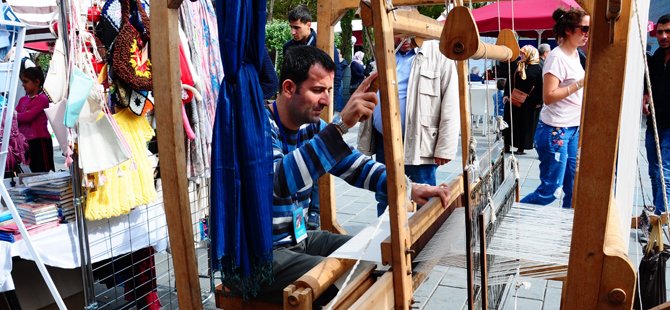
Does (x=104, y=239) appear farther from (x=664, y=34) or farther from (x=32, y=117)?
(x=664, y=34)

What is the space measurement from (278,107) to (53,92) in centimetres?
121

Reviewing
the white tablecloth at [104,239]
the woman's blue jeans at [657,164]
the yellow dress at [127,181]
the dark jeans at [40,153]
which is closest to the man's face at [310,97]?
the yellow dress at [127,181]

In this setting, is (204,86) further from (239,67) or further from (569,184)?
(569,184)

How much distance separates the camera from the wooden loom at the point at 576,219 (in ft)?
3.99

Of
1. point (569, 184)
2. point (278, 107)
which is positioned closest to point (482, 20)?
point (569, 184)

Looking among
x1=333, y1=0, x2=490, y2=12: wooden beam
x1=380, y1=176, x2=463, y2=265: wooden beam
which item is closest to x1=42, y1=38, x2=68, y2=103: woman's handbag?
x1=333, y1=0, x2=490, y2=12: wooden beam

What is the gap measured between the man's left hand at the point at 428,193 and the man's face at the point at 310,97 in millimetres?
658

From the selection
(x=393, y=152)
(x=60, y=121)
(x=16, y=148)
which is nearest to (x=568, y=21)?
(x=393, y=152)

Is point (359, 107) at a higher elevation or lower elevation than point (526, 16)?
lower

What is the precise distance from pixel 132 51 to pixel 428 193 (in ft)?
5.37

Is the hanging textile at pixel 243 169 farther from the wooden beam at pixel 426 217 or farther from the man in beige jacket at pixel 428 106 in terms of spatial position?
the man in beige jacket at pixel 428 106

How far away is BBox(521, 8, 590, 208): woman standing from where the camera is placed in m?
3.78

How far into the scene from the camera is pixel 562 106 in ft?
13.1

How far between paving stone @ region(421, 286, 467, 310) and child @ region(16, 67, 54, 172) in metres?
4.05
